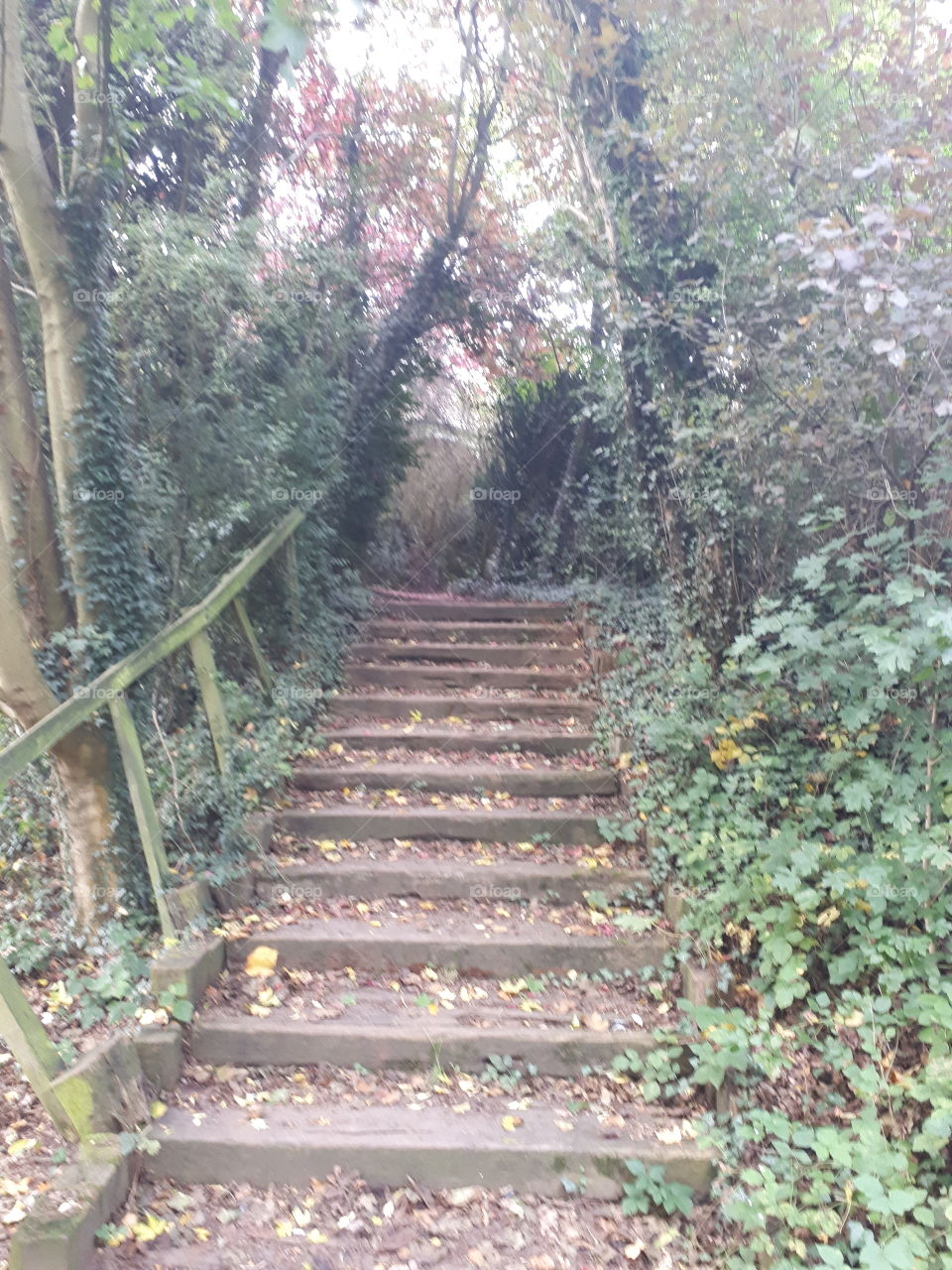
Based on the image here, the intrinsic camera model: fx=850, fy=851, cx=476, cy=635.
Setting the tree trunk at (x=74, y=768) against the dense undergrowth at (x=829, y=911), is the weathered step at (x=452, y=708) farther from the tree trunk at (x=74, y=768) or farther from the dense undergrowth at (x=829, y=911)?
the tree trunk at (x=74, y=768)

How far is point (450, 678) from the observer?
261 inches

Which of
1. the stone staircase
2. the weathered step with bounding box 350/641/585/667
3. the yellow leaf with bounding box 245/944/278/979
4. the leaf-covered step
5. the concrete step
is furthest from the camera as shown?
the concrete step

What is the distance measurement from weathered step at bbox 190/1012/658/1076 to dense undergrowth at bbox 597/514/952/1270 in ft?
0.66

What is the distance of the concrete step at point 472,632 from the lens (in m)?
7.41

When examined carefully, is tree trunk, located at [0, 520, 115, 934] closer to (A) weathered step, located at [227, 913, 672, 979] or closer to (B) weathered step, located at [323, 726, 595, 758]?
(A) weathered step, located at [227, 913, 672, 979]

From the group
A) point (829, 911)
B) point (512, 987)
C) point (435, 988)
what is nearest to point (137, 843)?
point (435, 988)

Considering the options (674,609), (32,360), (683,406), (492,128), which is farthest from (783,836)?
(492,128)

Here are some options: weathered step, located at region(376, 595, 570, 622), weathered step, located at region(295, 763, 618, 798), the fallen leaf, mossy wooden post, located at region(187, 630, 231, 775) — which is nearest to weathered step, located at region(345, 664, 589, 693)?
weathered step, located at region(376, 595, 570, 622)

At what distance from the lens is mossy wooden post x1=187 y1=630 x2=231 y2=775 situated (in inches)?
173

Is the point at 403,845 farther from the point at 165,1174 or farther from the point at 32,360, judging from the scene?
the point at 32,360

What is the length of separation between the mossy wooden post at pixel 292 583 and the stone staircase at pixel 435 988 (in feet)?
3.33

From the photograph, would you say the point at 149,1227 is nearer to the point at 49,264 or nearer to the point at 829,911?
the point at 829,911

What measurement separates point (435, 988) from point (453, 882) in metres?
0.63

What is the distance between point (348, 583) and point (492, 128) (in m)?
5.56
